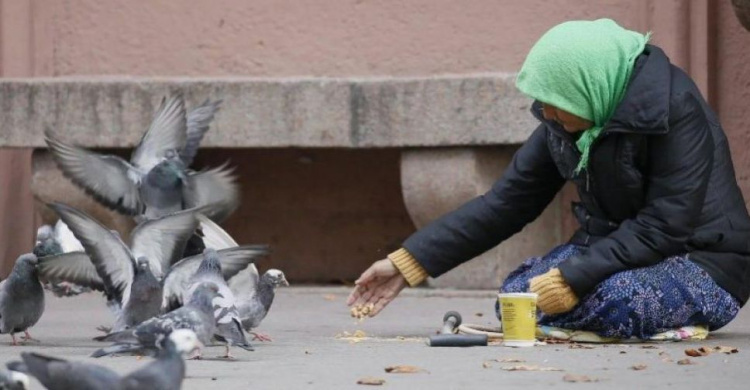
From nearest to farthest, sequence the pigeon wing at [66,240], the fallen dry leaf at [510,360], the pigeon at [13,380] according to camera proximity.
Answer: the pigeon at [13,380], the fallen dry leaf at [510,360], the pigeon wing at [66,240]

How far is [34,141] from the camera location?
29.9 ft

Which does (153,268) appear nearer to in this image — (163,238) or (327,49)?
(163,238)

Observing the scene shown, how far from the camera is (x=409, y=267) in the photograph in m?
6.06

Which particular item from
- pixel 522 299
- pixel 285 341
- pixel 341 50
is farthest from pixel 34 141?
pixel 522 299

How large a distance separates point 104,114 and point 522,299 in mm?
4129

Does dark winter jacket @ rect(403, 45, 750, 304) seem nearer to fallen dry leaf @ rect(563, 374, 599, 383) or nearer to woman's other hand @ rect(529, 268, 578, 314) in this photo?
woman's other hand @ rect(529, 268, 578, 314)

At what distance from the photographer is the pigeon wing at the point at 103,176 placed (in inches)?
303

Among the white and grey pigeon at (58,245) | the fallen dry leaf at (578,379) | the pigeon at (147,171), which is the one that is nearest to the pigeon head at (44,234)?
the white and grey pigeon at (58,245)

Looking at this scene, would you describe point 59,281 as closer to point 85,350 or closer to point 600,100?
point 85,350

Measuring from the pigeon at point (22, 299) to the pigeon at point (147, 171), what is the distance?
101 cm

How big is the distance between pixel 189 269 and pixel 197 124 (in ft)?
8.00

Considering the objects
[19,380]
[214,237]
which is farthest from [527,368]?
[214,237]

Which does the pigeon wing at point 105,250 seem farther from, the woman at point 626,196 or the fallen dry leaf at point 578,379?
the fallen dry leaf at point 578,379

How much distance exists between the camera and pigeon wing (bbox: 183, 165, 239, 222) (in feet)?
26.2
